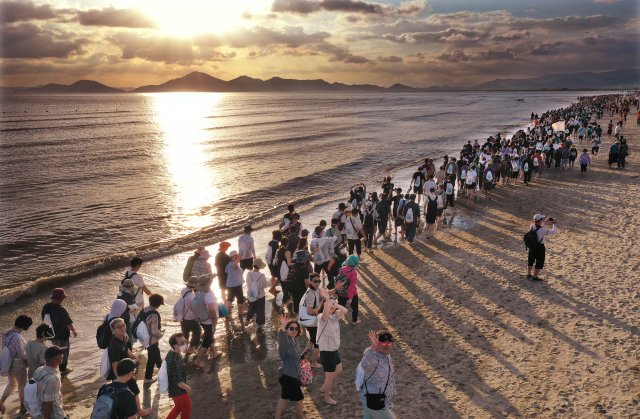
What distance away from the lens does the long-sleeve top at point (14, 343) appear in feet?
18.1

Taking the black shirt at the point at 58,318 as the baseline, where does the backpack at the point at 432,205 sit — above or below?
above

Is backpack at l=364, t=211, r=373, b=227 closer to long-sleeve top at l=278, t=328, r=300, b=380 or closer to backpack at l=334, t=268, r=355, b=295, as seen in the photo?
backpack at l=334, t=268, r=355, b=295

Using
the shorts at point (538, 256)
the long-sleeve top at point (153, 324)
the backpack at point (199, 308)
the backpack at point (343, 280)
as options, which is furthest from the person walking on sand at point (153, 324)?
the shorts at point (538, 256)

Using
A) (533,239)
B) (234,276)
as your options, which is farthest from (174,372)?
(533,239)

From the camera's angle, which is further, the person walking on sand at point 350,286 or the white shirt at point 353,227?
the white shirt at point 353,227

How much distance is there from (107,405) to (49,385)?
1217 millimetres

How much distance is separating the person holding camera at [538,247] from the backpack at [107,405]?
9333 mm

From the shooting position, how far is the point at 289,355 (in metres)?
5.00

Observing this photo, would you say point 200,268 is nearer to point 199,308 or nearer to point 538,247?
point 199,308

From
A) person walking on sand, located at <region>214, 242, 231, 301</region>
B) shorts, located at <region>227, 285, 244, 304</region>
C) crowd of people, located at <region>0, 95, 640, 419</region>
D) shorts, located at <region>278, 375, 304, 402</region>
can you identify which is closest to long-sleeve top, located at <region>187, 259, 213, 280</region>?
crowd of people, located at <region>0, 95, 640, 419</region>

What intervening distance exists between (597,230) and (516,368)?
922 centimetres

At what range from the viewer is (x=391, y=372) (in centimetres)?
440

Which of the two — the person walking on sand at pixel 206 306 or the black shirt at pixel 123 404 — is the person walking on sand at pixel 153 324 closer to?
the person walking on sand at pixel 206 306

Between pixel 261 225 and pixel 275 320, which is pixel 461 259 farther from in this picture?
pixel 261 225
